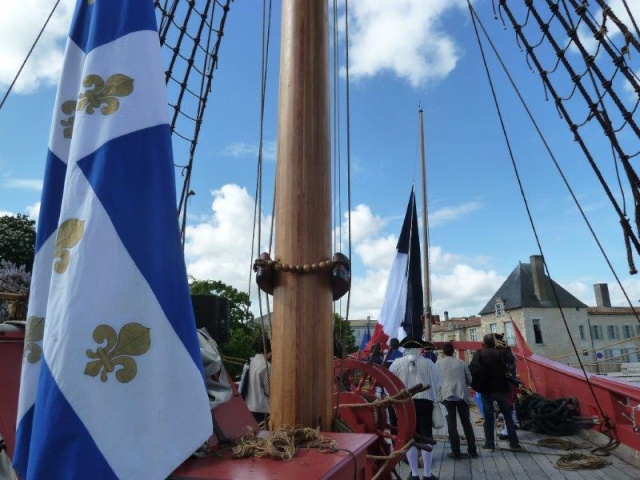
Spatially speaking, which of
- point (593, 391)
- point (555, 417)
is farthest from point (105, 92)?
point (555, 417)

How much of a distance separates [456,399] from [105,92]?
575 centimetres

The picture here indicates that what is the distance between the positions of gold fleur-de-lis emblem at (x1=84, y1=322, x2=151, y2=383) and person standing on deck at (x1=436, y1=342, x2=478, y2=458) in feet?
18.1

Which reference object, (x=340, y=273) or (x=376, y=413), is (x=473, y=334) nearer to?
(x=376, y=413)

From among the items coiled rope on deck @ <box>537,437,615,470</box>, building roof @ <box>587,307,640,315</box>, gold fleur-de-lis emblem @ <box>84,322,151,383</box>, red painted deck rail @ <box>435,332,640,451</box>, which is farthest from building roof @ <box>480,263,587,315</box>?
gold fleur-de-lis emblem @ <box>84,322,151,383</box>

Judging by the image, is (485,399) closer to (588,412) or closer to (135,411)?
(588,412)

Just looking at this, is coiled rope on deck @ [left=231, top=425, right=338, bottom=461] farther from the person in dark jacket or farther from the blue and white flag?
the person in dark jacket

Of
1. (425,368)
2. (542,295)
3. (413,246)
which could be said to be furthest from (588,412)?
(542,295)

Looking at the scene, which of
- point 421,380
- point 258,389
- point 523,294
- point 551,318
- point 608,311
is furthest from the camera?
point 608,311

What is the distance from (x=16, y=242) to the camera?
794 inches

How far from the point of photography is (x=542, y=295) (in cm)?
4375

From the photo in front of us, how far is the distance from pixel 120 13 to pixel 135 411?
1.19 metres

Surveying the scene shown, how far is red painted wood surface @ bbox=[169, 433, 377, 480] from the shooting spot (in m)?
1.46

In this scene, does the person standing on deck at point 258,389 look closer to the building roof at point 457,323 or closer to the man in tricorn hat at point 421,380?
the man in tricorn hat at point 421,380

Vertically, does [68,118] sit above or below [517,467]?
above
